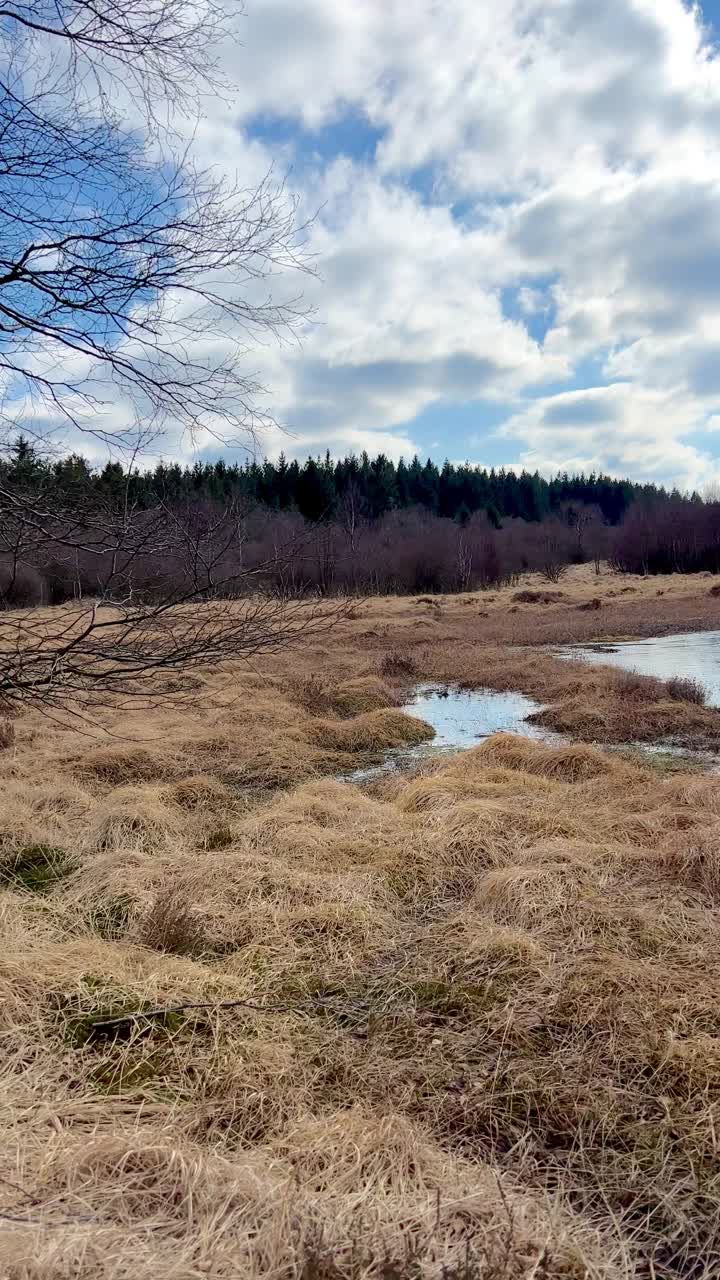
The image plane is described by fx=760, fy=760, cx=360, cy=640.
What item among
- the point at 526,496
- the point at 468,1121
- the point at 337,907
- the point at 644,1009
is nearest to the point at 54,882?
the point at 337,907

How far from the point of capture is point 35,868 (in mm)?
5277

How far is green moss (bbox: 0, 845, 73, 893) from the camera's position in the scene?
196 inches

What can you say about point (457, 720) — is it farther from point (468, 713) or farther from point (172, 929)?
point (172, 929)

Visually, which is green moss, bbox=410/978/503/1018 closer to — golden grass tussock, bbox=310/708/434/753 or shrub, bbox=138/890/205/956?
shrub, bbox=138/890/205/956

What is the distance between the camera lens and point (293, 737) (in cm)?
1085

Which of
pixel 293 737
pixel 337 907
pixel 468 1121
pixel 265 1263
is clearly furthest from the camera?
pixel 293 737

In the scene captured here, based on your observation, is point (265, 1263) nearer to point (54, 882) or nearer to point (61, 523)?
point (61, 523)

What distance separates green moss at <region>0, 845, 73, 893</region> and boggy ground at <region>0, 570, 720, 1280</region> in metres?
0.04

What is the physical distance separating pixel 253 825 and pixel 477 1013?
119 inches

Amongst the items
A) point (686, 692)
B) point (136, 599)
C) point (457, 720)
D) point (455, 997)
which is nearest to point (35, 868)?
point (136, 599)

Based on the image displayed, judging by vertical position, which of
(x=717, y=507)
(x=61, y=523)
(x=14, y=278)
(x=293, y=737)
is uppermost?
(x=717, y=507)

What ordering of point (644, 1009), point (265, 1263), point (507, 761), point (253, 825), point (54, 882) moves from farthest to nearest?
point (507, 761) < point (253, 825) < point (54, 882) < point (644, 1009) < point (265, 1263)

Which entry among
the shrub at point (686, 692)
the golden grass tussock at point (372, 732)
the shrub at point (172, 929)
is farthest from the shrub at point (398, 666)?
the shrub at point (172, 929)

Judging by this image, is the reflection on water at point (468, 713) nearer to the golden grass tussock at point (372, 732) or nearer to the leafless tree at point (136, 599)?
the golden grass tussock at point (372, 732)
